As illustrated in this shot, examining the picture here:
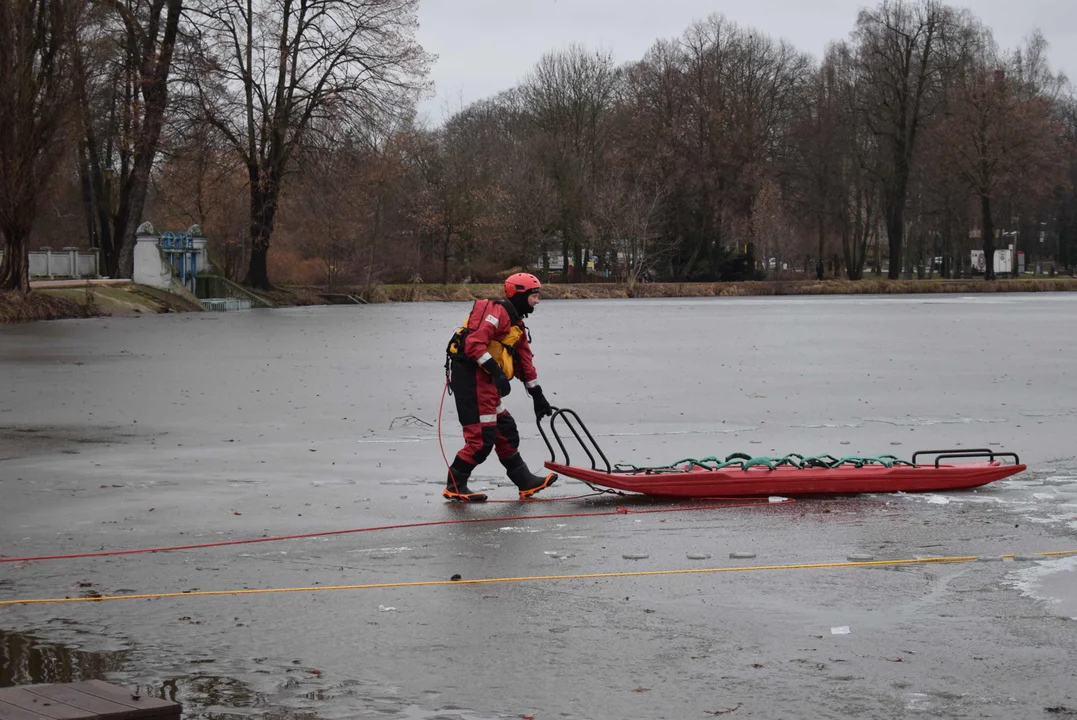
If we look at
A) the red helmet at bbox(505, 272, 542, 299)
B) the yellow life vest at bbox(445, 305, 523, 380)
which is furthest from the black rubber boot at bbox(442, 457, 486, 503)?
the red helmet at bbox(505, 272, 542, 299)

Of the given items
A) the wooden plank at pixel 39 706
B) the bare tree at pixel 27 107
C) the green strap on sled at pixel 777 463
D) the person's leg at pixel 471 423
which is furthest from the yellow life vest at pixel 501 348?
the bare tree at pixel 27 107

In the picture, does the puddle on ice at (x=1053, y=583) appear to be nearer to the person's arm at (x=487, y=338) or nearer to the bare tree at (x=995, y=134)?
the person's arm at (x=487, y=338)

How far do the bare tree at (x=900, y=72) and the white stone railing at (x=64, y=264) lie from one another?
4539 centimetres

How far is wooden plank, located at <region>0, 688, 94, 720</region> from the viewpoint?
4645mm

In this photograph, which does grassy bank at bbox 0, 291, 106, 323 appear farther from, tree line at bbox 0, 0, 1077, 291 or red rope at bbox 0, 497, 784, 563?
red rope at bbox 0, 497, 784, 563

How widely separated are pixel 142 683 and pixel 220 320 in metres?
37.0

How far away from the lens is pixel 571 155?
277 ft

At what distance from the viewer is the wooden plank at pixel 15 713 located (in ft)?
15.3

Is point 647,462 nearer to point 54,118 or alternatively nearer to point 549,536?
point 549,536

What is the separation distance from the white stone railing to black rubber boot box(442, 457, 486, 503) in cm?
3989

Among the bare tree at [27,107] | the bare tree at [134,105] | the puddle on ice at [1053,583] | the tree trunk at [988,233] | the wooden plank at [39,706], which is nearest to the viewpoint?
the wooden plank at [39,706]

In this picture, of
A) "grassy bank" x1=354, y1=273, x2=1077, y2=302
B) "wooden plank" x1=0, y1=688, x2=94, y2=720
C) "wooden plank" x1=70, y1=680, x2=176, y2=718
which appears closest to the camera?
"wooden plank" x1=0, y1=688, x2=94, y2=720

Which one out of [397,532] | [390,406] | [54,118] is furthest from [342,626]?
[54,118]

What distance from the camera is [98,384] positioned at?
65.5ft
